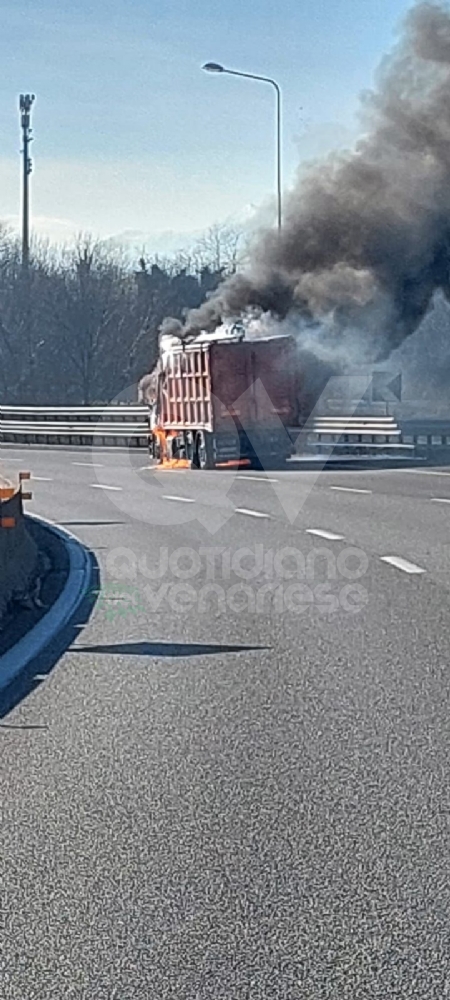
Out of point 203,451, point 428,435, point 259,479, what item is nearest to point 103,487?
point 259,479

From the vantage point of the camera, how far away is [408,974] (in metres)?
4.74

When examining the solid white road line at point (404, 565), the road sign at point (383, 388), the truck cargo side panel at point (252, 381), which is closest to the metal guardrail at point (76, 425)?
the road sign at point (383, 388)

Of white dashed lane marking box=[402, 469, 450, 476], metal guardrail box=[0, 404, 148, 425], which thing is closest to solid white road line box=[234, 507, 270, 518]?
white dashed lane marking box=[402, 469, 450, 476]

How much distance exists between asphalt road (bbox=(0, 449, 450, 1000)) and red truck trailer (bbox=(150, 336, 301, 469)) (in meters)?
20.5

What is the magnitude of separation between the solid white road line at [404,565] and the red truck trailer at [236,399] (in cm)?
1904

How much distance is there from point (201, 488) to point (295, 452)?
33.7ft

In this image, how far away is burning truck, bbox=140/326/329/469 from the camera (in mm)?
35500

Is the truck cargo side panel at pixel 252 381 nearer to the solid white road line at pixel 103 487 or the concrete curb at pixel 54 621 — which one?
the solid white road line at pixel 103 487

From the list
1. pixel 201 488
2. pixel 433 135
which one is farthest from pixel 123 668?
pixel 433 135

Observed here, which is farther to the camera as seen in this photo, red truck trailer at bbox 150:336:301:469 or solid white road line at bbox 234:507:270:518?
red truck trailer at bbox 150:336:301:469

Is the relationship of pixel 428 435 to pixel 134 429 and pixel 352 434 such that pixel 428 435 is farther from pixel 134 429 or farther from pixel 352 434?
pixel 134 429

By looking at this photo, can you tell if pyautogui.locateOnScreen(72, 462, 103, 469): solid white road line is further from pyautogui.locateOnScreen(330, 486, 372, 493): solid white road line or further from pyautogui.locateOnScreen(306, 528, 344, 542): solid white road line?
pyautogui.locateOnScreen(306, 528, 344, 542): solid white road line

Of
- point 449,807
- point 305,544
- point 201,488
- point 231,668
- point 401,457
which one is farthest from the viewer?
point 401,457

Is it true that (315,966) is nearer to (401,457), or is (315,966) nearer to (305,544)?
(305,544)
